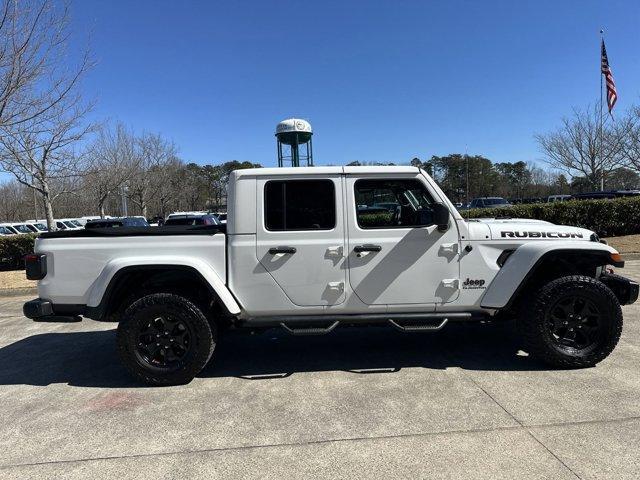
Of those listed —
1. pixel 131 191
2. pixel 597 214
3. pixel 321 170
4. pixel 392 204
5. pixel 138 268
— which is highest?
pixel 131 191

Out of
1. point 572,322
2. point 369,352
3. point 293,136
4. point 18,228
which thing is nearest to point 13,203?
point 18,228

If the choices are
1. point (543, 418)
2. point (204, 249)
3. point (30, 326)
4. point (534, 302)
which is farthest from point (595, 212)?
point (30, 326)

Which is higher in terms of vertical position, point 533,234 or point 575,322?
point 533,234

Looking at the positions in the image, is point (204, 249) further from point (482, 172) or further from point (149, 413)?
point (482, 172)

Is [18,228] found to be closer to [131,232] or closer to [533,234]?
[131,232]

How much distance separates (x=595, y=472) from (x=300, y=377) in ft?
7.83

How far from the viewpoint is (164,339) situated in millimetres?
4141

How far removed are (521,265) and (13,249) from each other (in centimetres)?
1331

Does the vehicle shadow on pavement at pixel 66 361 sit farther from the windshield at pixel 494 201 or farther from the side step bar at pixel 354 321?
the windshield at pixel 494 201

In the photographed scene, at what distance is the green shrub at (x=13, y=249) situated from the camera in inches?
499

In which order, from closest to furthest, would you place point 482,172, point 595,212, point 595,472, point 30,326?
point 595,472, point 30,326, point 595,212, point 482,172

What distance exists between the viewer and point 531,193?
60219mm

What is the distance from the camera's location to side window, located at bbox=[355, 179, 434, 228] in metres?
4.20

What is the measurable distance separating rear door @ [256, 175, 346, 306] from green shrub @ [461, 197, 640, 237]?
10.5 metres
